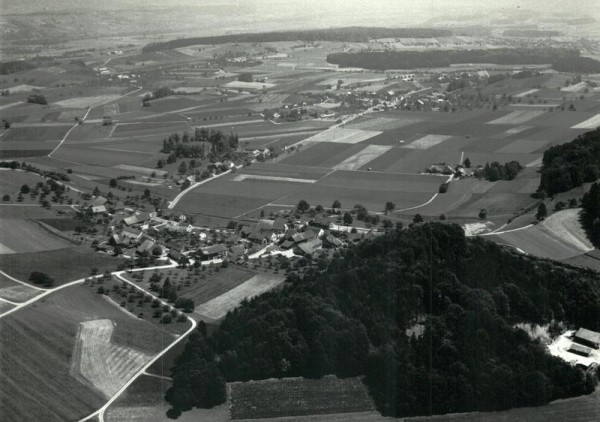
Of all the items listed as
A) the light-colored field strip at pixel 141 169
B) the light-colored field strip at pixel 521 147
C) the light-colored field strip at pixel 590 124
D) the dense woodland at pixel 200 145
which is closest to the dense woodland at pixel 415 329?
the light-colored field strip at pixel 141 169

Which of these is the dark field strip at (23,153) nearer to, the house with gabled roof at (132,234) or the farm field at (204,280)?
the house with gabled roof at (132,234)

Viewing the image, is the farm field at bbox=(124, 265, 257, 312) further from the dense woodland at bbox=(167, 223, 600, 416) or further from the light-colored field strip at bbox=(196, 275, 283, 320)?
the dense woodland at bbox=(167, 223, 600, 416)

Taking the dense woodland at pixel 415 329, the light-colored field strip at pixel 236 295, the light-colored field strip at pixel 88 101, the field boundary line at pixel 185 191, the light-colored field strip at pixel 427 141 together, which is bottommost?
the field boundary line at pixel 185 191

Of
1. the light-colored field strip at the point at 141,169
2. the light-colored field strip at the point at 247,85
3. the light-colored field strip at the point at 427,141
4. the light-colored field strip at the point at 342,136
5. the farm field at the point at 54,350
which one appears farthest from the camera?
the light-colored field strip at the point at 247,85

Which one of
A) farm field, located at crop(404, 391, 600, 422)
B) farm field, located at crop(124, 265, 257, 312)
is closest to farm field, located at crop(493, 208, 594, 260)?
farm field, located at crop(124, 265, 257, 312)

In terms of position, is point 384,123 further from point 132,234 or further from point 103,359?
point 103,359
